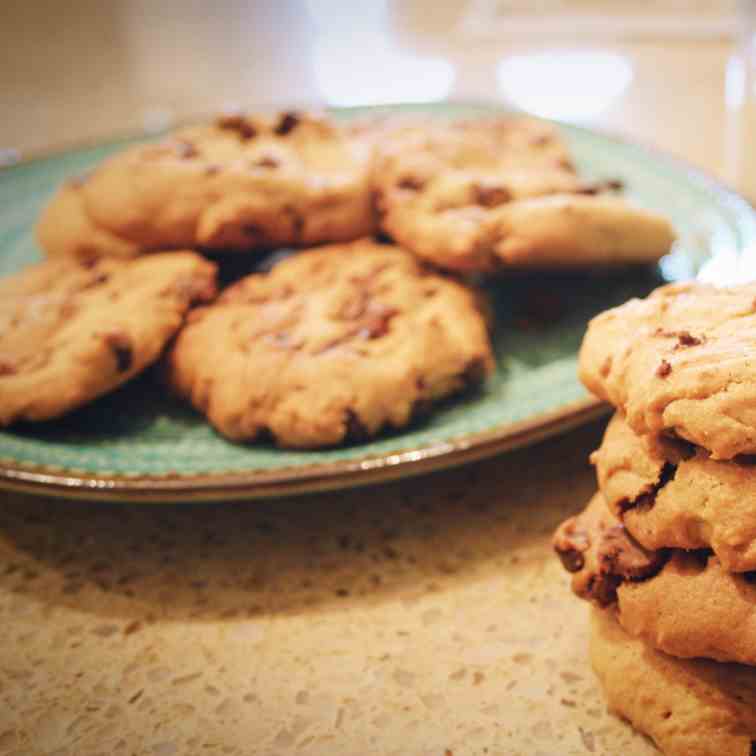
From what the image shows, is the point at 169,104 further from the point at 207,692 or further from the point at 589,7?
the point at 207,692

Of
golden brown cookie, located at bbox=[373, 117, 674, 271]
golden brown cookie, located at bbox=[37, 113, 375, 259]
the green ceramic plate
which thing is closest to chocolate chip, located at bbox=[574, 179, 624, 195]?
golden brown cookie, located at bbox=[373, 117, 674, 271]

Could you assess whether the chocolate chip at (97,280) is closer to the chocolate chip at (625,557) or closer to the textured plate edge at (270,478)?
the textured plate edge at (270,478)

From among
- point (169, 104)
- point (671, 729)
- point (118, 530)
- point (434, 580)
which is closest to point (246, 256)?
point (118, 530)

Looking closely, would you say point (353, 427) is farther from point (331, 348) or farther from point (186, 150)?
point (186, 150)

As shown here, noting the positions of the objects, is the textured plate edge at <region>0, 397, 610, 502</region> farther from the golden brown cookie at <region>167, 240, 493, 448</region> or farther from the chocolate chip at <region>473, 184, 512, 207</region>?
the chocolate chip at <region>473, 184, 512, 207</region>

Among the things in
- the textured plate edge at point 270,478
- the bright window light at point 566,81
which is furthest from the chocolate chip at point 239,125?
the bright window light at point 566,81
